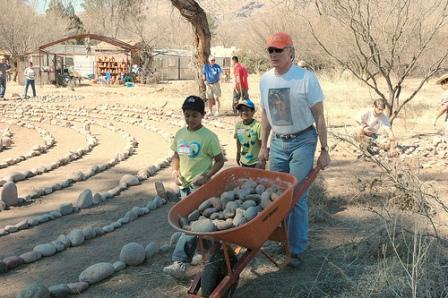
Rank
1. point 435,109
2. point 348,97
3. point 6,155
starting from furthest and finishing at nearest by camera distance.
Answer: point 348,97
point 435,109
point 6,155

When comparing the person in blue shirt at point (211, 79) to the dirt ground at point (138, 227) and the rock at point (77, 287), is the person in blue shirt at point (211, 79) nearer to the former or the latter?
the dirt ground at point (138, 227)

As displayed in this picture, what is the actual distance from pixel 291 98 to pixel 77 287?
2079 millimetres

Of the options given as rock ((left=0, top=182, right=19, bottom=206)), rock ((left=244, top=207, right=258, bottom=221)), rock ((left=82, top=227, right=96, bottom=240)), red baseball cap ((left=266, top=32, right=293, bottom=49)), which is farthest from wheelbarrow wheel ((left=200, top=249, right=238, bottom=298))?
rock ((left=0, top=182, right=19, bottom=206))

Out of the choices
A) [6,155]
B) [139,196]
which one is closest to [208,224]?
[139,196]

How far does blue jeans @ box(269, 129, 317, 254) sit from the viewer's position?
4020 mm

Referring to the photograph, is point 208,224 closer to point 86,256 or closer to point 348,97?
point 86,256

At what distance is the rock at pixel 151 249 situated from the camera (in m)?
4.34

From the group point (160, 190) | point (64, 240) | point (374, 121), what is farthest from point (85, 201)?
point (374, 121)

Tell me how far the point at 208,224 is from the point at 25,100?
17624 mm

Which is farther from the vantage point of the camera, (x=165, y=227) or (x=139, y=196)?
(x=139, y=196)

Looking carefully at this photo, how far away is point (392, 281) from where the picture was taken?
3.23m

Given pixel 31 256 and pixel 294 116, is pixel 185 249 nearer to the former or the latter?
pixel 294 116

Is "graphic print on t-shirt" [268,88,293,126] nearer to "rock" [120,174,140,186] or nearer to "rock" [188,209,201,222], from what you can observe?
"rock" [188,209,201,222]

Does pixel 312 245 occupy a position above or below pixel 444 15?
below
